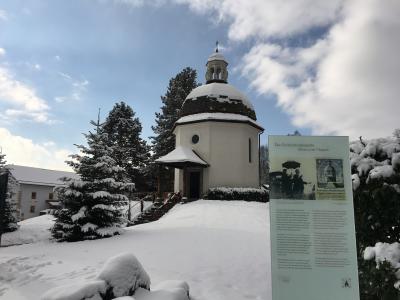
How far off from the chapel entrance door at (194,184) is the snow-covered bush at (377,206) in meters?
21.9

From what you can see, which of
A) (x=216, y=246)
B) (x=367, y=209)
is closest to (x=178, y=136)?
(x=216, y=246)

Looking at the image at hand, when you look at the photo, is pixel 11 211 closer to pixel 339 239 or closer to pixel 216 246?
Answer: pixel 216 246

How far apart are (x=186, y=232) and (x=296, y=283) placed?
9.72 metres

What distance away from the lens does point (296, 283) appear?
4871 mm

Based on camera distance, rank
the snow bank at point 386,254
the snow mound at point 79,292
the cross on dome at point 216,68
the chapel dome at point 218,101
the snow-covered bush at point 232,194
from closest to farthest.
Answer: the snow bank at point 386,254
the snow mound at point 79,292
the snow-covered bush at point 232,194
the chapel dome at point 218,101
the cross on dome at point 216,68

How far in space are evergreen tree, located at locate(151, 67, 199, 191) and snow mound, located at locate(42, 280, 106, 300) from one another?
35.6 metres

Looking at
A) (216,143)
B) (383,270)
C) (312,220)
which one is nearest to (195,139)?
(216,143)

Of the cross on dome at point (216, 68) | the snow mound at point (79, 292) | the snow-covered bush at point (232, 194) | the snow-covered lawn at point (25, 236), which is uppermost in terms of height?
the cross on dome at point (216, 68)

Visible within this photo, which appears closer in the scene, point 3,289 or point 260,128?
point 3,289

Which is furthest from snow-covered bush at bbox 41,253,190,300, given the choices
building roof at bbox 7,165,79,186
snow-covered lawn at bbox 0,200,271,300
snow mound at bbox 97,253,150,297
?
building roof at bbox 7,165,79,186

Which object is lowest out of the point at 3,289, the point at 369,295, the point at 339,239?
the point at 3,289

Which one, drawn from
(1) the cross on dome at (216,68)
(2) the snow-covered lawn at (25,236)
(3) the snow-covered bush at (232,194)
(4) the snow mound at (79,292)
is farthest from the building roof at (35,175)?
(4) the snow mound at (79,292)

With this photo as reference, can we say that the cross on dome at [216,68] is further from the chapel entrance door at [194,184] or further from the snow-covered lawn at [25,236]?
the snow-covered lawn at [25,236]

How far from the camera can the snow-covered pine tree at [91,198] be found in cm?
1500
